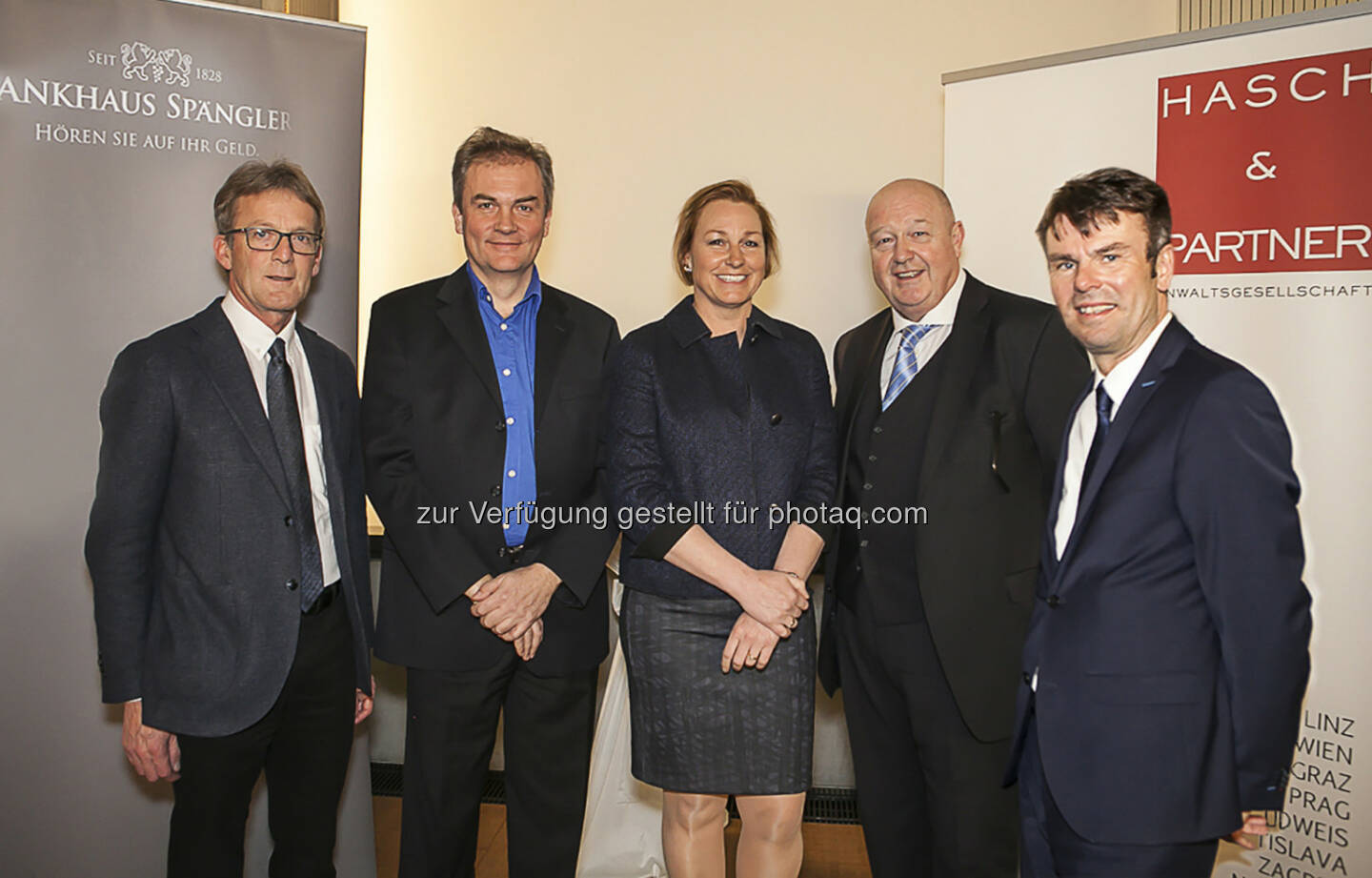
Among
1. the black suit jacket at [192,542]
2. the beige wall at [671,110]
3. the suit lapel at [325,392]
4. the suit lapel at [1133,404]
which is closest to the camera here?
the suit lapel at [1133,404]

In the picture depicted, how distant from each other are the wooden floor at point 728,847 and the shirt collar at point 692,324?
1.77m

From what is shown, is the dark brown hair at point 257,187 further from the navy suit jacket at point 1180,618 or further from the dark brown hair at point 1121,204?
the navy suit jacket at point 1180,618

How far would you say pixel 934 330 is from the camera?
2291 mm

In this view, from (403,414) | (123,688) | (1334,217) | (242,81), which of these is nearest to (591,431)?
(403,414)

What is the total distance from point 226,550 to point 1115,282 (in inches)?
73.5

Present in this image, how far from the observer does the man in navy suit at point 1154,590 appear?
1.46m

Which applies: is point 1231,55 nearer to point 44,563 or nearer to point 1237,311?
point 1237,311

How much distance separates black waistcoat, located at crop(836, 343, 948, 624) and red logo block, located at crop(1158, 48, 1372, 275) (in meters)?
0.90

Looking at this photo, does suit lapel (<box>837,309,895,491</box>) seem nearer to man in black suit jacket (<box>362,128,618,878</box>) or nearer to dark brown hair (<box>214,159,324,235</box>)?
man in black suit jacket (<box>362,128,618,878</box>)

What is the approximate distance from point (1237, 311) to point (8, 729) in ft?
11.1

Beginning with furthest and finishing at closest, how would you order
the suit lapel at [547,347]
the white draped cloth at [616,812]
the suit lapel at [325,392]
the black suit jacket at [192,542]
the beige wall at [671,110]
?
1. the beige wall at [671,110]
2. the white draped cloth at [616,812]
3. the suit lapel at [547,347]
4. the suit lapel at [325,392]
5. the black suit jacket at [192,542]

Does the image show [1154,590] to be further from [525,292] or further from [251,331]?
[251,331]

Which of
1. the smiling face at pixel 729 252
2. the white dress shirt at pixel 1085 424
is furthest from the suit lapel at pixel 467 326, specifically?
the white dress shirt at pixel 1085 424

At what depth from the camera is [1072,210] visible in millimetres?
1647
